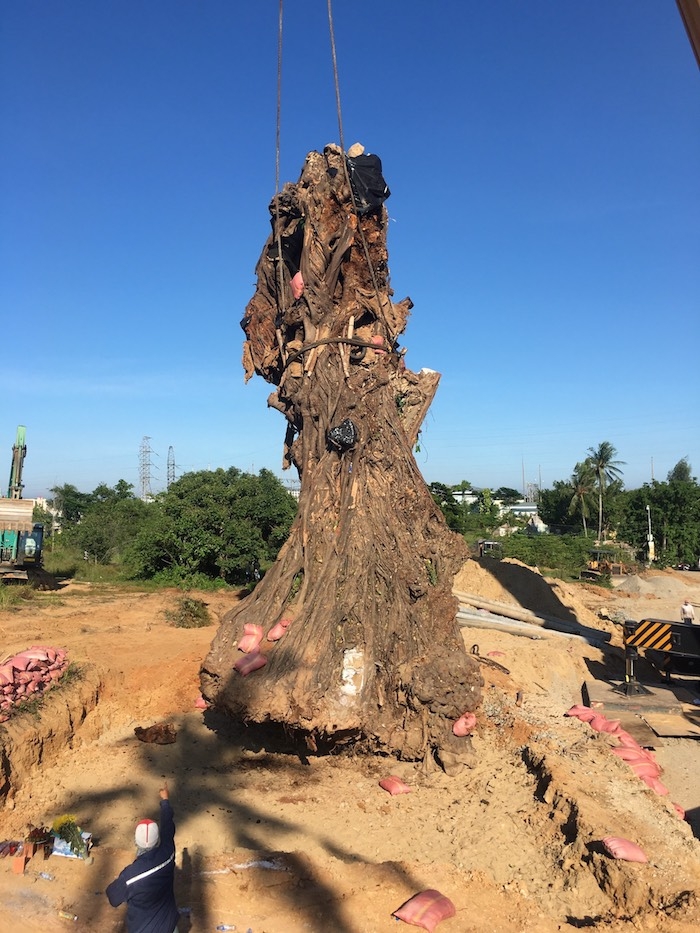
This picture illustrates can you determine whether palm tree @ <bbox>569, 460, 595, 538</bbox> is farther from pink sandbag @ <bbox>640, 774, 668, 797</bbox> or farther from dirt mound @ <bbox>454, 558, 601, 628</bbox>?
pink sandbag @ <bbox>640, 774, 668, 797</bbox>

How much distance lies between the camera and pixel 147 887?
3521 mm

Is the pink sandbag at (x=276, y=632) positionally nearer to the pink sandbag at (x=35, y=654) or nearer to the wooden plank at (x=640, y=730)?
the pink sandbag at (x=35, y=654)

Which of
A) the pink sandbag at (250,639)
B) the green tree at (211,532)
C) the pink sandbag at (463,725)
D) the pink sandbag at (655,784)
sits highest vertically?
the green tree at (211,532)

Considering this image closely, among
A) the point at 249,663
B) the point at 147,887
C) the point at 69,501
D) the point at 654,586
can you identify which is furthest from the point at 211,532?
the point at 69,501

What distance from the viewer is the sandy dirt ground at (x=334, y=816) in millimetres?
4285

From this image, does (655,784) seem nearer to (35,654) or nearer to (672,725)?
(672,725)

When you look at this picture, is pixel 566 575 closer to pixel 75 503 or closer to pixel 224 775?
pixel 224 775

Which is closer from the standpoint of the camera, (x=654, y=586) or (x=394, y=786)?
(x=394, y=786)

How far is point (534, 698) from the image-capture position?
9414mm

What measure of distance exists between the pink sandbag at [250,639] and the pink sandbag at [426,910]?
116 inches

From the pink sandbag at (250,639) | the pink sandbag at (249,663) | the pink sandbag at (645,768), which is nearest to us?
the pink sandbag at (249,663)

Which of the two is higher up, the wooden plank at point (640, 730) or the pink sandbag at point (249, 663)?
the pink sandbag at point (249, 663)

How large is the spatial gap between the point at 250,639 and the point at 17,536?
511 inches

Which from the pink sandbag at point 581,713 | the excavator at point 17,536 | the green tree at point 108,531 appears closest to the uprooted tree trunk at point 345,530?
the pink sandbag at point 581,713
